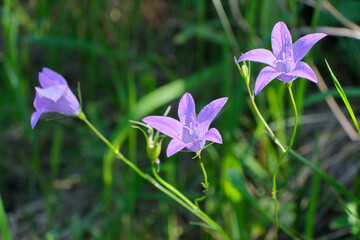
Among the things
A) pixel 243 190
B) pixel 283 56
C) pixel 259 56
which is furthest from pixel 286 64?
pixel 243 190

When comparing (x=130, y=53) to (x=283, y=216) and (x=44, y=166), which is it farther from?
(x=283, y=216)

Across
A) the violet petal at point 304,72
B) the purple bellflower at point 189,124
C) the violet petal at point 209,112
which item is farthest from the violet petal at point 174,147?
the violet petal at point 304,72

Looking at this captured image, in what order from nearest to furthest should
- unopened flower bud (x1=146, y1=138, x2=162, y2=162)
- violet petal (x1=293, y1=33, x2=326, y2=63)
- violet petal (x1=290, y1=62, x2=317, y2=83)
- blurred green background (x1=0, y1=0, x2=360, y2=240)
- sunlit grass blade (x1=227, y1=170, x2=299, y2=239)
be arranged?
violet petal (x1=290, y1=62, x2=317, y2=83), violet petal (x1=293, y1=33, x2=326, y2=63), unopened flower bud (x1=146, y1=138, x2=162, y2=162), sunlit grass blade (x1=227, y1=170, x2=299, y2=239), blurred green background (x1=0, y1=0, x2=360, y2=240)

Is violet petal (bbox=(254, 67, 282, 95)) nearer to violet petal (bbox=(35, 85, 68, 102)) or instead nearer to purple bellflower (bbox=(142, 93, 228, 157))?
purple bellflower (bbox=(142, 93, 228, 157))

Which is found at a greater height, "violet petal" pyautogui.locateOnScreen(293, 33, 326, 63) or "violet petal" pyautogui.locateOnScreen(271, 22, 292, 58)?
"violet petal" pyautogui.locateOnScreen(271, 22, 292, 58)

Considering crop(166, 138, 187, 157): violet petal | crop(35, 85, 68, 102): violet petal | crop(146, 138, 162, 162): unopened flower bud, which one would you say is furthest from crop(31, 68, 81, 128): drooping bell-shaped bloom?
crop(166, 138, 187, 157): violet petal

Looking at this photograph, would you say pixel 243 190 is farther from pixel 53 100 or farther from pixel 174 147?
pixel 53 100

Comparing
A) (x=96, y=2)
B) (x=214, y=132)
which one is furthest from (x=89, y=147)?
(x=214, y=132)
